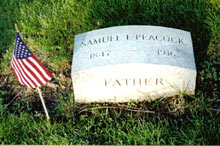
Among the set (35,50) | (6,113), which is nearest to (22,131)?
(6,113)

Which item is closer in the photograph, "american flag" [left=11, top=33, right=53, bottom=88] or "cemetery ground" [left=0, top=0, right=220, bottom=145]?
"american flag" [left=11, top=33, right=53, bottom=88]

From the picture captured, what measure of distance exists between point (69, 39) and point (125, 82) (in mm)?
1080

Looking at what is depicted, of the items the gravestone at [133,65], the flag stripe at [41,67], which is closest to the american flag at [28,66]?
the flag stripe at [41,67]

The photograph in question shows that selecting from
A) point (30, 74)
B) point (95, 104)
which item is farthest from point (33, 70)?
point (95, 104)

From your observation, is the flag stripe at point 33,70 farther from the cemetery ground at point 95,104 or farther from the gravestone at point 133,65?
the cemetery ground at point 95,104

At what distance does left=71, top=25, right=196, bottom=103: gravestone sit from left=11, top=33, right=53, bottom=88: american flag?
345 millimetres

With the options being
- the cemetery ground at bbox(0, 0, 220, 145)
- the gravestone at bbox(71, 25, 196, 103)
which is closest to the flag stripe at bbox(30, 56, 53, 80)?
the gravestone at bbox(71, 25, 196, 103)

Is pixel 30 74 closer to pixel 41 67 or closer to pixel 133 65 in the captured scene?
pixel 41 67

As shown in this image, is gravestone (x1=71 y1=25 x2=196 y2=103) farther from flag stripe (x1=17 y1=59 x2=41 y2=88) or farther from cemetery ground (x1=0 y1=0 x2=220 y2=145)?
flag stripe (x1=17 y1=59 x2=41 y2=88)

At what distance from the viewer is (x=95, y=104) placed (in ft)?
9.28

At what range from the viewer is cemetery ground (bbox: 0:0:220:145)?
99.3 inches

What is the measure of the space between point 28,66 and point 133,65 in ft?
2.72

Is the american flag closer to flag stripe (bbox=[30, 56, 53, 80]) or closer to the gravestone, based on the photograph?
flag stripe (bbox=[30, 56, 53, 80])

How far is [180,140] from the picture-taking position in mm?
2430
